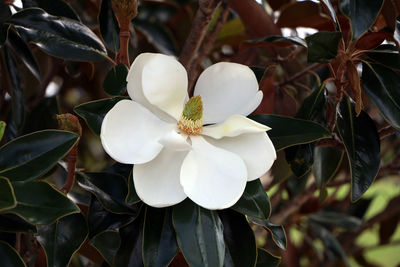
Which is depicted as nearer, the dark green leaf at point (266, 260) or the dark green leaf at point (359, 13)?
the dark green leaf at point (359, 13)

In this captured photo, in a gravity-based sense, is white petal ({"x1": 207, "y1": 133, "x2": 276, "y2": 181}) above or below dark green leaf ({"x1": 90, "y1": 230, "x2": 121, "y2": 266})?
above

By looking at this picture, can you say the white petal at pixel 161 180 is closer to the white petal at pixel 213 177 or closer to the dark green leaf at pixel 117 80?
the white petal at pixel 213 177

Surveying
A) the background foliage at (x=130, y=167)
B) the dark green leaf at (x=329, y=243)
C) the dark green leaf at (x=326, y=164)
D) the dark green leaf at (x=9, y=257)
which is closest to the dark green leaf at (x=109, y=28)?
the background foliage at (x=130, y=167)

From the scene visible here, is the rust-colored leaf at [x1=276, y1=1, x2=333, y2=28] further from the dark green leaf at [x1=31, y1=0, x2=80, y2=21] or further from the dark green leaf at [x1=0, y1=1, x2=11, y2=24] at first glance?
the dark green leaf at [x1=0, y1=1, x2=11, y2=24]

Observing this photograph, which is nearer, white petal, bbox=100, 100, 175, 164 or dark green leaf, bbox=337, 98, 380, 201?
white petal, bbox=100, 100, 175, 164

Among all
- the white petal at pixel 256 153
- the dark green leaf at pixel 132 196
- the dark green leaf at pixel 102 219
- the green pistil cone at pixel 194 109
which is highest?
the green pistil cone at pixel 194 109

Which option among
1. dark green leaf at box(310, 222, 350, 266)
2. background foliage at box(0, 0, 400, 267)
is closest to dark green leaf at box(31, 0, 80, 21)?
background foliage at box(0, 0, 400, 267)

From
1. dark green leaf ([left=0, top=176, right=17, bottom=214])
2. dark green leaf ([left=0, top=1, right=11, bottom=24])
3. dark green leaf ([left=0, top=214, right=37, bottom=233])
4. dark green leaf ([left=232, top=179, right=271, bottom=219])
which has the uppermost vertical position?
dark green leaf ([left=0, top=1, right=11, bottom=24])
